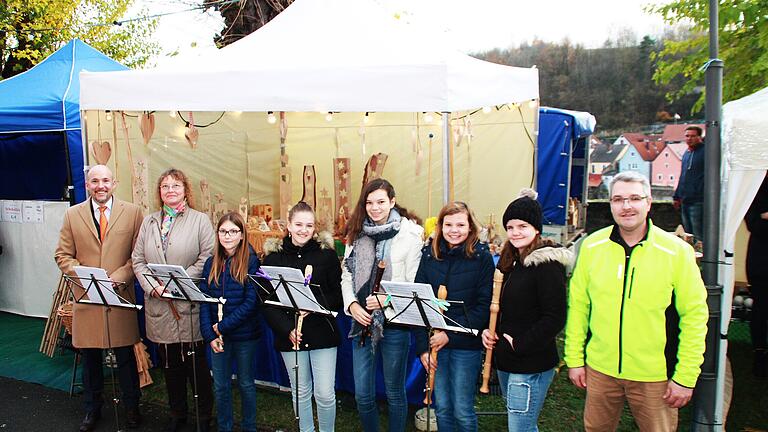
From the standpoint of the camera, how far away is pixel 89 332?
416 centimetres

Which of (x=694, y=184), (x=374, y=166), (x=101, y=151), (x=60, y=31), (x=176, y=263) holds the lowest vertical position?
(x=176, y=263)

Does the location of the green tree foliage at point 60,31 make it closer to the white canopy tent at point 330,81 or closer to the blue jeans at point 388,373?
the white canopy tent at point 330,81

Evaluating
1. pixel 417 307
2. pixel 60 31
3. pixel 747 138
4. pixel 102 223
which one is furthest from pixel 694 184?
pixel 60 31

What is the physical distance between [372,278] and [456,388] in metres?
0.79

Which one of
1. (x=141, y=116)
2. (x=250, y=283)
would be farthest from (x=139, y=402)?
(x=141, y=116)

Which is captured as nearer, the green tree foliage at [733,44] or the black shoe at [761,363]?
the black shoe at [761,363]

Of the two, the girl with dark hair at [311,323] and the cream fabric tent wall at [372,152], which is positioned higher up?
the cream fabric tent wall at [372,152]

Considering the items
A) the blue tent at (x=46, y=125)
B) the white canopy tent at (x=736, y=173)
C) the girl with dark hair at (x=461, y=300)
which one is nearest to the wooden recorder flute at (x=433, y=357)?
the girl with dark hair at (x=461, y=300)

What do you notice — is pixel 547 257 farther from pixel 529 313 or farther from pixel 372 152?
pixel 372 152

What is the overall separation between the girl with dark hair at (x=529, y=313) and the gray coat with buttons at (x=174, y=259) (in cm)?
210

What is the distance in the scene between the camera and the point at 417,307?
9.55 ft

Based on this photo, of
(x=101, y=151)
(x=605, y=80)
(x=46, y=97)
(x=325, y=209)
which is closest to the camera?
(x=101, y=151)

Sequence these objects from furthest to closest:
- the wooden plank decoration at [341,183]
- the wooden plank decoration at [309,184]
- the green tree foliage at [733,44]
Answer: the green tree foliage at [733,44]
the wooden plank decoration at [309,184]
the wooden plank decoration at [341,183]

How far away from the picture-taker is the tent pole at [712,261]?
3.38 meters
